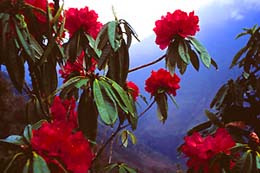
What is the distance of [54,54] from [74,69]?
0.94 feet

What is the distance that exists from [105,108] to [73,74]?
459mm

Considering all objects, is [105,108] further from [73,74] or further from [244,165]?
[73,74]

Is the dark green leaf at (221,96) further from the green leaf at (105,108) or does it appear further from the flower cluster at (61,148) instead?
the flower cluster at (61,148)

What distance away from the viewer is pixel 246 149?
2.64 ft

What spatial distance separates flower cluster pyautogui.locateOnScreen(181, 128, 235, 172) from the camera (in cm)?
82

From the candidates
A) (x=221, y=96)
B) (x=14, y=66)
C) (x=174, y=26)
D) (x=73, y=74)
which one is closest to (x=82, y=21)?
(x=73, y=74)

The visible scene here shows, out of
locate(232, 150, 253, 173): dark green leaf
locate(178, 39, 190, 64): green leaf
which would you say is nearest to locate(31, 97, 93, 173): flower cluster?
locate(232, 150, 253, 173): dark green leaf

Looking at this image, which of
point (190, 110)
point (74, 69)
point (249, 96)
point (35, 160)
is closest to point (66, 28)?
point (74, 69)

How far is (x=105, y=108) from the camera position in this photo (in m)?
0.72

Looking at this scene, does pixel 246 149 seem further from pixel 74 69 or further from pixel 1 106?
pixel 1 106

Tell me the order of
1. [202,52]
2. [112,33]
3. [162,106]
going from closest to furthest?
[112,33] < [202,52] < [162,106]

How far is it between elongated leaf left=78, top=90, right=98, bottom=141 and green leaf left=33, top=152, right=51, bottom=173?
0.26m

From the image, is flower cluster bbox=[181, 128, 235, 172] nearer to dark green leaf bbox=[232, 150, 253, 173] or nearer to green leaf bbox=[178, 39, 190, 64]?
dark green leaf bbox=[232, 150, 253, 173]

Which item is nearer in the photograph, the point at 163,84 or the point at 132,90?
the point at 132,90
